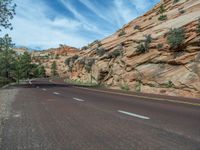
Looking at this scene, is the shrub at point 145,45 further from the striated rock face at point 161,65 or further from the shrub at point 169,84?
the shrub at point 169,84

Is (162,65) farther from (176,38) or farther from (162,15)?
(162,15)

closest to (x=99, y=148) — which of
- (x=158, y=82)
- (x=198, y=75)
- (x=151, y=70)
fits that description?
(x=198, y=75)

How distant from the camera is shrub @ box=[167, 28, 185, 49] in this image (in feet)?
87.4

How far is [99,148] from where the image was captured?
15.9 ft

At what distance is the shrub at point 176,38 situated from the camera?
26.6 meters

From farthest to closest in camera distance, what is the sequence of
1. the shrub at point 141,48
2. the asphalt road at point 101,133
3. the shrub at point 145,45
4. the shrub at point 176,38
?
the shrub at point 141,48 → the shrub at point 145,45 → the shrub at point 176,38 → the asphalt road at point 101,133

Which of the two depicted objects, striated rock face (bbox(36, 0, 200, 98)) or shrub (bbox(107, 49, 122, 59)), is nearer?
striated rock face (bbox(36, 0, 200, 98))

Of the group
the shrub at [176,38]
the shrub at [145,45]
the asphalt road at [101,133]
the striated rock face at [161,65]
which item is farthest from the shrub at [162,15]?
the asphalt road at [101,133]

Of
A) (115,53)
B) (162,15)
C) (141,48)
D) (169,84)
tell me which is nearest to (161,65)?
(169,84)

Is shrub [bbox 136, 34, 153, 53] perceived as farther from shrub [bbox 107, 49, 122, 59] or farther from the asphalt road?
the asphalt road

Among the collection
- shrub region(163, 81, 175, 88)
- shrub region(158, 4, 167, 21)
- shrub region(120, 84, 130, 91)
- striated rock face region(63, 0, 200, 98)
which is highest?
shrub region(158, 4, 167, 21)

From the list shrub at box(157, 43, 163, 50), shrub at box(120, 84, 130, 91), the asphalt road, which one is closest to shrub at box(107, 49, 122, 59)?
shrub at box(120, 84, 130, 91)

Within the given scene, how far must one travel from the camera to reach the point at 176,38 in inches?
1058

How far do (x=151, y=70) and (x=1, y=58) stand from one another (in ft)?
144
